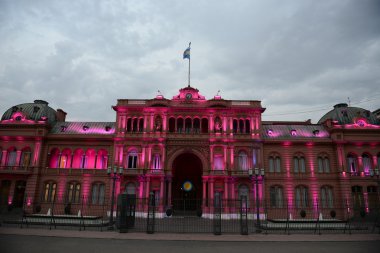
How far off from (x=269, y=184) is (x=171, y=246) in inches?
1086

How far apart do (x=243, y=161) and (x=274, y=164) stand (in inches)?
213

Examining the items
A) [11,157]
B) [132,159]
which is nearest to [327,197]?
[132,159]

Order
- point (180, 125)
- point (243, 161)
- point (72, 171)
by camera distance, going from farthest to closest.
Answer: point (180, 125), point (72, 171), point (243, 161)

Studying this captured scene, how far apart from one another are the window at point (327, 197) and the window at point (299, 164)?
404cm

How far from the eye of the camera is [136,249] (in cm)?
1532

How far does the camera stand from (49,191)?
40.6m

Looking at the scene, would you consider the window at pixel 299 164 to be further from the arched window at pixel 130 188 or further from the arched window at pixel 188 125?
the arched window at pixel 130 188

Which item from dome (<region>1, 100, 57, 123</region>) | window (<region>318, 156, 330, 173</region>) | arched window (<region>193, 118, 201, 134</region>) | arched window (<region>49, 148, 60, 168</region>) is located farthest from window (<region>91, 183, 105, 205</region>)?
window (<region>318, 156, 330, 173</region>)

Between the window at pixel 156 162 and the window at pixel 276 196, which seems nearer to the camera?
the window at pixel 276 196

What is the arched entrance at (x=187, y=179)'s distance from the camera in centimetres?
4478

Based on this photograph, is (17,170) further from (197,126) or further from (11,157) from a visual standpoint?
(197,126)

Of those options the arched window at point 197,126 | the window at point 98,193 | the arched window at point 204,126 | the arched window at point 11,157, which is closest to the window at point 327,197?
the arched window at point 204,126

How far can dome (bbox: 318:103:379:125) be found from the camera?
42438 mm

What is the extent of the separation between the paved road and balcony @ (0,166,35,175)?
23896 mm
